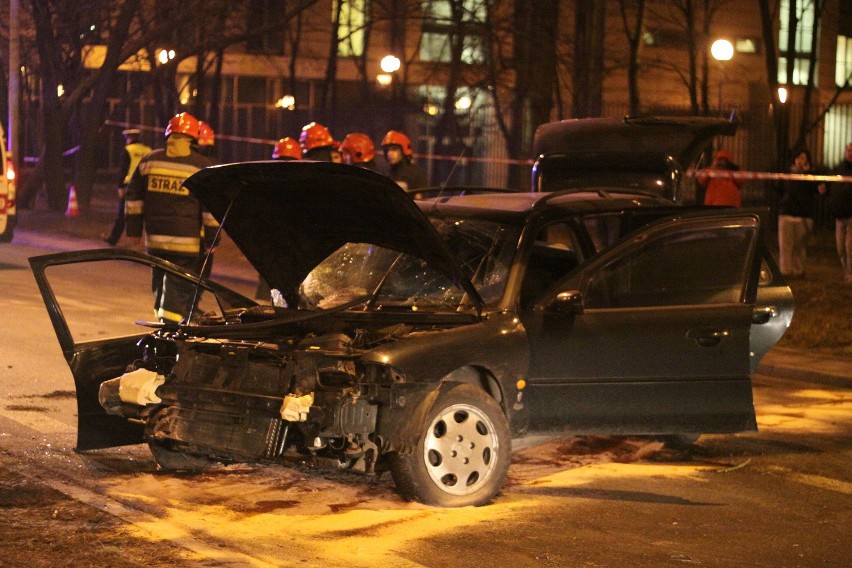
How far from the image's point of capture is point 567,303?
6.81 metres

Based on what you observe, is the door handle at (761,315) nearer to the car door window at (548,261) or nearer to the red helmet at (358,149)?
the car door window at (548,261)

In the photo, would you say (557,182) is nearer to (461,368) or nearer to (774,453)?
(774,453)

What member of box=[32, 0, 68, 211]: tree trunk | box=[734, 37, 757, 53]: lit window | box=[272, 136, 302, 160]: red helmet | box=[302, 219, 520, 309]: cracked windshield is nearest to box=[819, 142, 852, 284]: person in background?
box=[272, 136, 302, 160]: red helmet

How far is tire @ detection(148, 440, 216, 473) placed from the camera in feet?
22.6

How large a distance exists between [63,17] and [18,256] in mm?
9180

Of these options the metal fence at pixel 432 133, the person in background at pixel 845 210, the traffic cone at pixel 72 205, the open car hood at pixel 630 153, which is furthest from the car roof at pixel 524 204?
the metal fence at pixel 432 133

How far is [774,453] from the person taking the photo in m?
7.98

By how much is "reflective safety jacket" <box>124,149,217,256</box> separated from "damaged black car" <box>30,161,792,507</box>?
1960 mm

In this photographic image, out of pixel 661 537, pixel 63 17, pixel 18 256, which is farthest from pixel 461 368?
pixel 63 17

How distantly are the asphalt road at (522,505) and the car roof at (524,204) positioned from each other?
1.42 meters

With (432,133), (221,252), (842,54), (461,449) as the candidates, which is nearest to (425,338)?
(461,449)

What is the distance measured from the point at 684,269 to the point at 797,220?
34.6 feet

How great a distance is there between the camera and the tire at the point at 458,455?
6.20 meters

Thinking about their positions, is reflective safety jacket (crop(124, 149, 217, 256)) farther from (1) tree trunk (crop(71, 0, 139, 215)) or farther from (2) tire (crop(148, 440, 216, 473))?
(1) tree trunk (crop(71, 0, 139, 215))
